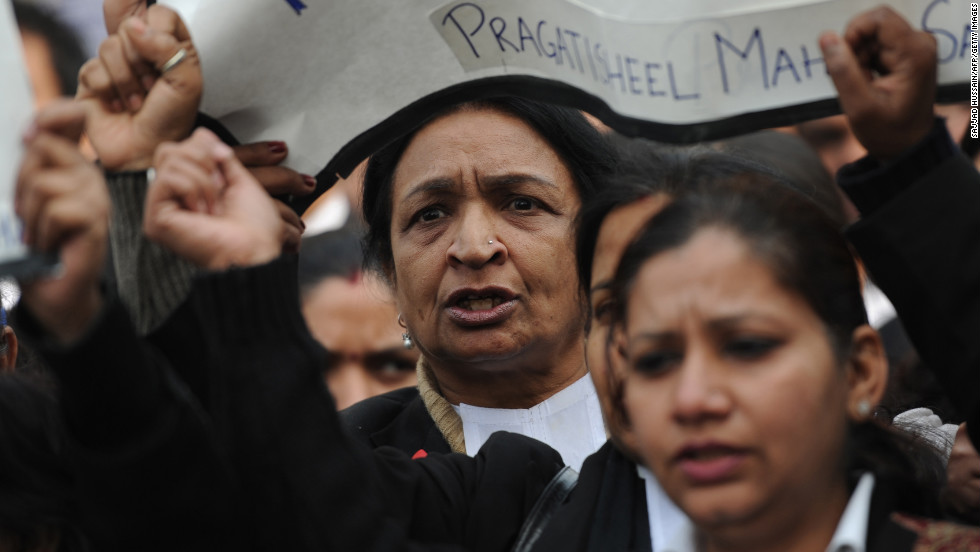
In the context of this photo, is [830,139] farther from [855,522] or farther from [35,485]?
[35,485]

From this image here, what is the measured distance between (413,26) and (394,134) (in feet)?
0.64

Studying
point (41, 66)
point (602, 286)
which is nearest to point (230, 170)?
point (602, 286)

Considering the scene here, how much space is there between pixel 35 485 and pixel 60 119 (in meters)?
0.61

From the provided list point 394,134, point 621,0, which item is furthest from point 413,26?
point 621,0

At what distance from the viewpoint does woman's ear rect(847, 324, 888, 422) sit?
168 cm

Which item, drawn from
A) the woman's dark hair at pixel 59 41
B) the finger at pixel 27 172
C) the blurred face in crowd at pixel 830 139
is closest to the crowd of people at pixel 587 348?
the finger at pixel 27 172

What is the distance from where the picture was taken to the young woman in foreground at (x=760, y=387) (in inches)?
61.3

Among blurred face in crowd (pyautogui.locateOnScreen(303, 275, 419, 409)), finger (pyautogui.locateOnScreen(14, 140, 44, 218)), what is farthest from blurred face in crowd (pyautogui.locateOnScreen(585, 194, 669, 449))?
blurred face in crowd (pyautogui.locateOnScreen(303, 275, 419, 409))

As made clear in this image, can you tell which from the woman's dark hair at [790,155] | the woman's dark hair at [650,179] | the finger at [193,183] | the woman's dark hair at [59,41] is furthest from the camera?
the woman's dark hair at [790,155]

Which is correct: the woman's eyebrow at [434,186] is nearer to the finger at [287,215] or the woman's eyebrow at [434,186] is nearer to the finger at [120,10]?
the finger at [287,215]

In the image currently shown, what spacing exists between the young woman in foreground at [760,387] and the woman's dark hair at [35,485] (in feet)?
2.81

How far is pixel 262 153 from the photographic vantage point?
Answer: 2.10 m

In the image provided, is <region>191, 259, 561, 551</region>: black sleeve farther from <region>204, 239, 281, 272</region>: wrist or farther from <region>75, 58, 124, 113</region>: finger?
<region>75, 58, 124, 113</region>: finger

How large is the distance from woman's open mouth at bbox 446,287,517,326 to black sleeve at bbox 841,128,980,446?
975 millimetres
